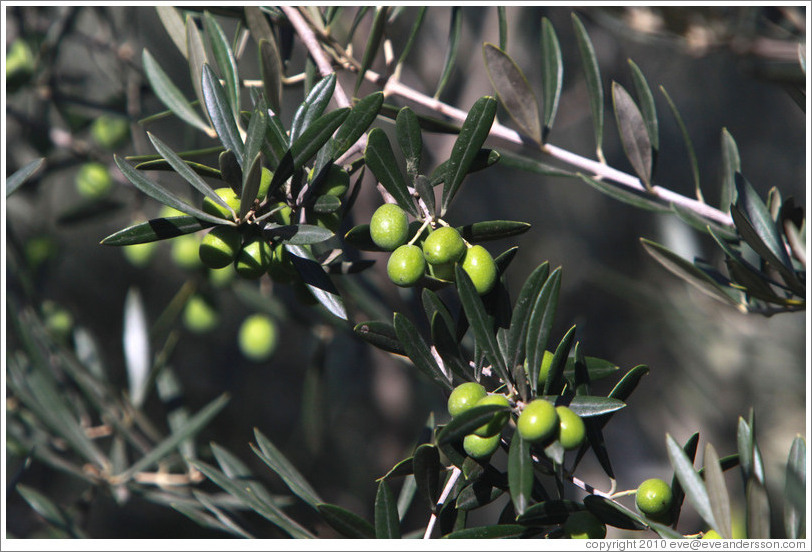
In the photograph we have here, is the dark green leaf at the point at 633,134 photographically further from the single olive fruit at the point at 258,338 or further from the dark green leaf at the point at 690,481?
the single olive fruit at the point at 258,338

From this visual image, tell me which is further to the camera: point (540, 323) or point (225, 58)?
point (225, 58)

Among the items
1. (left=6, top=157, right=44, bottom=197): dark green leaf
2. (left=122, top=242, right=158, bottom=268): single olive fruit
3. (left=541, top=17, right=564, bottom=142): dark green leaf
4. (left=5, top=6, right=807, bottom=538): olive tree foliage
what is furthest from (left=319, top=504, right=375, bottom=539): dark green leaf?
(left=122, top=242, right=158, bottom=268): single olive fruit

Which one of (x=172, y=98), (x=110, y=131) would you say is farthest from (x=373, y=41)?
(x=110, y=131)

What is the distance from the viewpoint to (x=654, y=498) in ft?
1.65

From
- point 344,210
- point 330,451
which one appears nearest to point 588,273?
point 330,451

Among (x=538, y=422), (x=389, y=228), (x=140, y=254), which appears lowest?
(x=140, y=254)

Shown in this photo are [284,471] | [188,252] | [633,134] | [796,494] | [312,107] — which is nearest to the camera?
[796,494]

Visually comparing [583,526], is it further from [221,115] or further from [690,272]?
[221,115]

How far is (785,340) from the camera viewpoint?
181 centimetres

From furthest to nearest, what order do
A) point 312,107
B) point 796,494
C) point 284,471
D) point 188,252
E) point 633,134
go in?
point 188,252
point 633,134
point 284,471
point 312,107
point 796,494

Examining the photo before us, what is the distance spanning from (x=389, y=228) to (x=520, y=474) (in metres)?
0.22

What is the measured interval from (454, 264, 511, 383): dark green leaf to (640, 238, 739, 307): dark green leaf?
0.91ft

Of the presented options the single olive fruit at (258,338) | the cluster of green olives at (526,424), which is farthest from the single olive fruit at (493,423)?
the single olive fruit at (258,338)

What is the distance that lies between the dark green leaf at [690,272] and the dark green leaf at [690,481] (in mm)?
260
